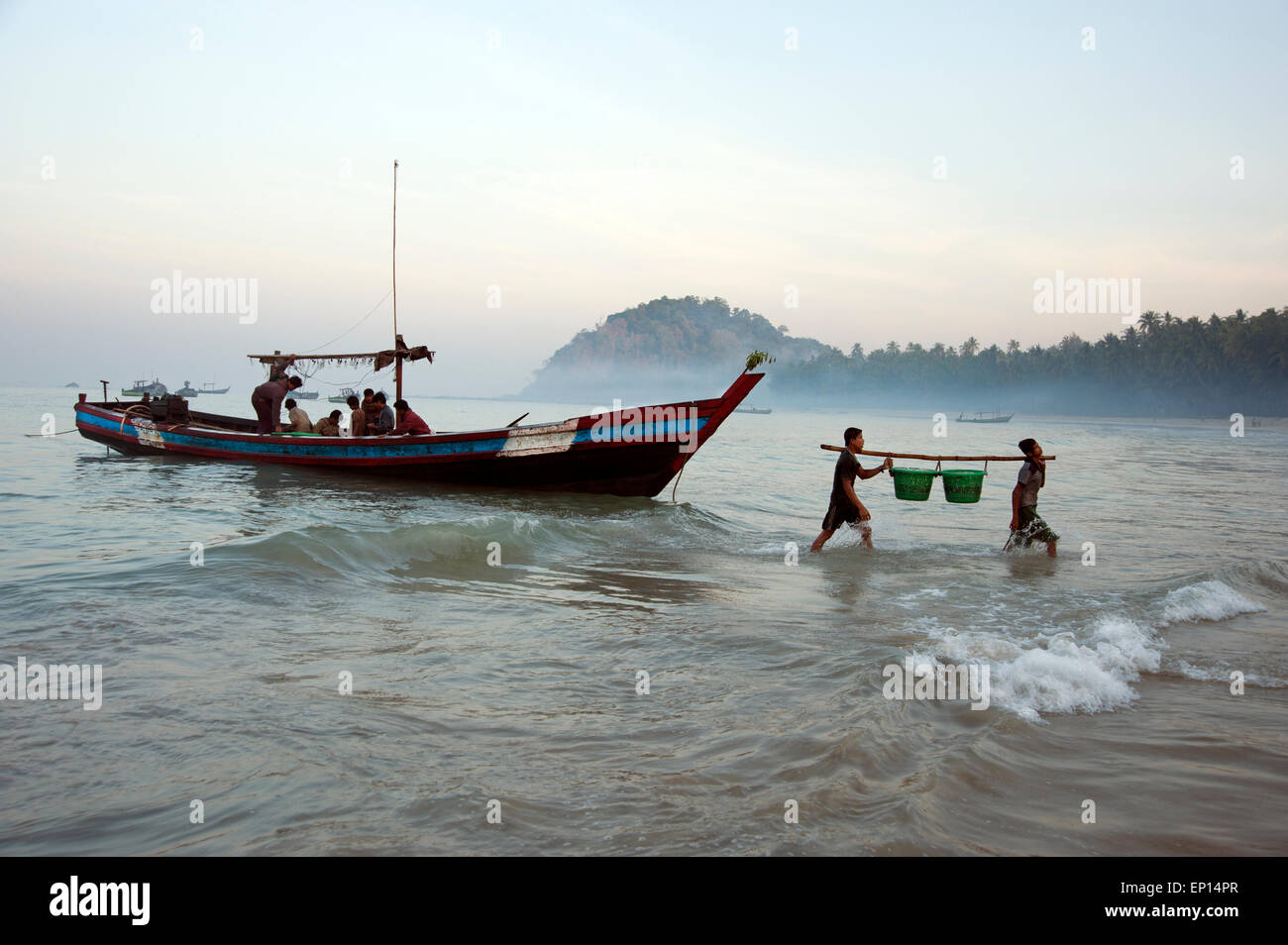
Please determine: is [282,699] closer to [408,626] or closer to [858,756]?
[408,626]

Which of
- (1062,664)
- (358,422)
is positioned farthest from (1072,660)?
(358,422)

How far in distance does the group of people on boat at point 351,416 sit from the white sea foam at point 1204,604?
43.4ft

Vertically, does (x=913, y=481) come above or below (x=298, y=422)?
below

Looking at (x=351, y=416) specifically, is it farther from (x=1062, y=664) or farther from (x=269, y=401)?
(x=1062, y=664)

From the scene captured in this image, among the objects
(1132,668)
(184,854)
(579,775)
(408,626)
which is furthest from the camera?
(408,626)

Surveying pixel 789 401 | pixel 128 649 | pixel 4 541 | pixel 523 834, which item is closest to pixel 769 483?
pixel 4 541

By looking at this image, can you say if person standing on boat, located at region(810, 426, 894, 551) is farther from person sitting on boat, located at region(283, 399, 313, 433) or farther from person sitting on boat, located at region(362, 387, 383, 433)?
person sitting on boat, located at region(283, 399, 313, 433)

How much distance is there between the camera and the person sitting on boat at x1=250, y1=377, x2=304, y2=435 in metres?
18.3

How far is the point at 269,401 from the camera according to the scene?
60.2 ft

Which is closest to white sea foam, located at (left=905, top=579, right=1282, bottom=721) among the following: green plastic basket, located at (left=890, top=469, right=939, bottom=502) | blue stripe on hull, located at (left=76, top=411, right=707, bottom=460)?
green plastic basket, located at (left=890, top=469, right=939, bottom=502)

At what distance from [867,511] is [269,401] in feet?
45.0

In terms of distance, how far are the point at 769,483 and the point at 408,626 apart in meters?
18.6

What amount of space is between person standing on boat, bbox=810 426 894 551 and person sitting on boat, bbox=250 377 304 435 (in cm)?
1267

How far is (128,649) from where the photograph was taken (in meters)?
5.71
